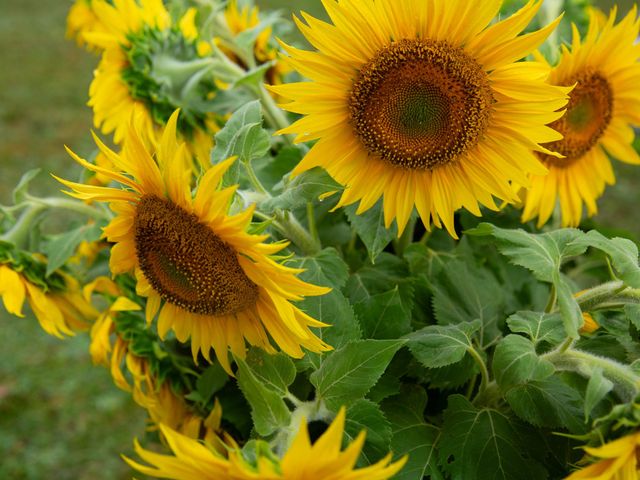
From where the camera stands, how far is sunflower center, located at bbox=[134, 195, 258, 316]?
47 centimetres

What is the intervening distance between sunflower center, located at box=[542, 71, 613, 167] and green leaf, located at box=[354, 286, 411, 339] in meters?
0.20

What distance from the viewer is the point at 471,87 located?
20.1 inches

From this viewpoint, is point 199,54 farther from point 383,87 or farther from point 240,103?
point 383,87

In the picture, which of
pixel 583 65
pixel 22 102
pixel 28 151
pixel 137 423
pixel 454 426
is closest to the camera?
pixel 454 426

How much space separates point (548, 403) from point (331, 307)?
15 cm

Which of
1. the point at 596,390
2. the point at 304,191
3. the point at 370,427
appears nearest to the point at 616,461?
the point at 596,390

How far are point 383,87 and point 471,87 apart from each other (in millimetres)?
61

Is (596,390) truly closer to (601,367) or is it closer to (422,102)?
(601,367)

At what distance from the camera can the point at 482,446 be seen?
0.49 meters

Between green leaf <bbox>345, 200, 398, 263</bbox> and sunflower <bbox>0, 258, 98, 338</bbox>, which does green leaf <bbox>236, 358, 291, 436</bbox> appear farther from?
sunflower <bbox>0, 258, 98, 338</bbox>

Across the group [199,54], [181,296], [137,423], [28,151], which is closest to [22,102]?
[28,151]

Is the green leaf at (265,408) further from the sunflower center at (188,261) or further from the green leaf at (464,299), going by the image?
the green leaf at (464,299)

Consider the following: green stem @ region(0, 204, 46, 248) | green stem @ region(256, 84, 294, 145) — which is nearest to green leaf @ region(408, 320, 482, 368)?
green stem @ region(256, 84, 294, 145)

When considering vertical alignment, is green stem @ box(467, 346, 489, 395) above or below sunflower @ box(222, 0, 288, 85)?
below
